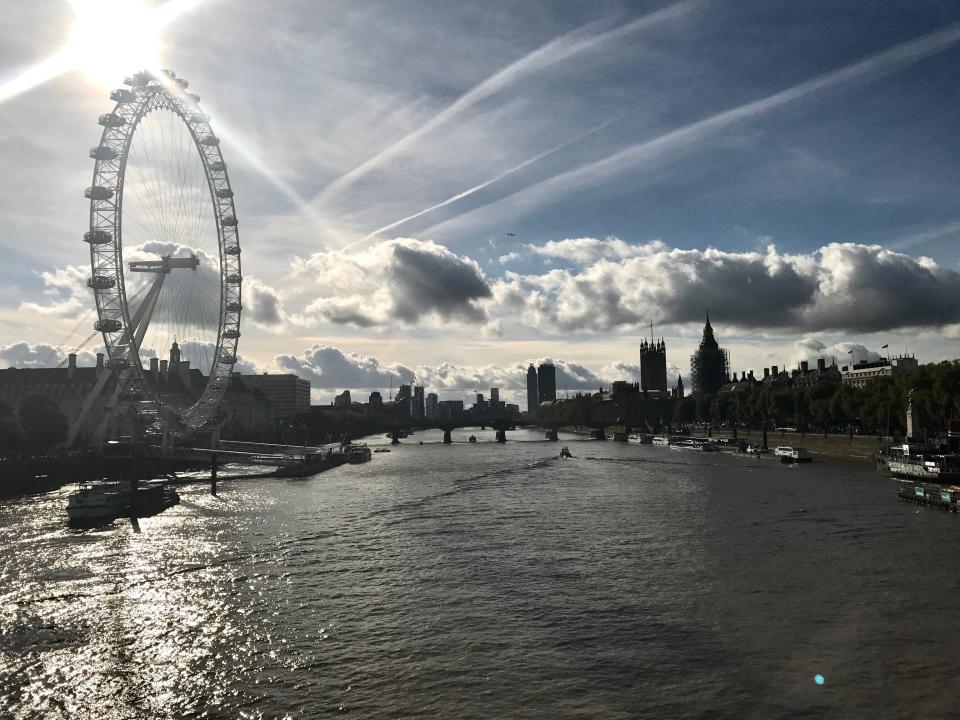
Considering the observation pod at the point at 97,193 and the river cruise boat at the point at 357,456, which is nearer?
the observation pod at the point at 97,193

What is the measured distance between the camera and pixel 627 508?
62.8 metres

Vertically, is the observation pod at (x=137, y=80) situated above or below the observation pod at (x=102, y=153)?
above

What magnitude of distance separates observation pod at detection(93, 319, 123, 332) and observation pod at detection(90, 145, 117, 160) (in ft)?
53.4

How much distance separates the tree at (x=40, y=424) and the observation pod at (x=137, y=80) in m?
45.5

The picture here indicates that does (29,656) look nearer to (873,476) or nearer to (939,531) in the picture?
(939,531)

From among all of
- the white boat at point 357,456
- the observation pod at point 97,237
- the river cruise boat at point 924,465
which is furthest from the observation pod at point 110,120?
the river cruise boat at point 924,465

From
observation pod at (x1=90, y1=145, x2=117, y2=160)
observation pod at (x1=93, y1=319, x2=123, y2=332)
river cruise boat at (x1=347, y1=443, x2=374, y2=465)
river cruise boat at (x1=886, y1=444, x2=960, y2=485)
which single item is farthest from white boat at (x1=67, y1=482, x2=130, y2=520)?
river cruise boat at (x1=886, y1=444, x2=960, y2=485)

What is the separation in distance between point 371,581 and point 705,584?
1515cm

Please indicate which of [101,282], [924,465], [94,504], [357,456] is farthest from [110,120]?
[924,465]

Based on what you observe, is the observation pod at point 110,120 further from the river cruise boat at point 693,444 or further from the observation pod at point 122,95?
the river cruise boat at point 693,444

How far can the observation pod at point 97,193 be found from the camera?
267ft

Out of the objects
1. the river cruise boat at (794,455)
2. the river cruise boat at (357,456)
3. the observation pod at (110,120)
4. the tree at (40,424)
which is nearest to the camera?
the observation pod at (110,120)

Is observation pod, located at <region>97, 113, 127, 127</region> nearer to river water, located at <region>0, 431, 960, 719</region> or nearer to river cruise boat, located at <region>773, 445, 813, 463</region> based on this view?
river water, located at <region>0, 431, 960, 719</region>

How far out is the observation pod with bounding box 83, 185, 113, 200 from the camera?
267 ft
